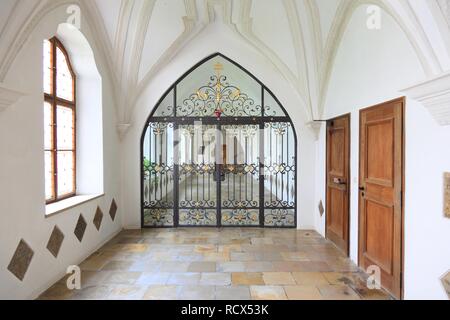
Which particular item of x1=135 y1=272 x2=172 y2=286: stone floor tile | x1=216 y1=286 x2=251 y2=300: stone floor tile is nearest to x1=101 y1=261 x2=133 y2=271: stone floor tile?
x1=135 y1=272 x2=172 y2=286: stone floor tile

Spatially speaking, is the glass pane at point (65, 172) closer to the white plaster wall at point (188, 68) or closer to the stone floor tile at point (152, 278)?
the white plaster wall at point (188, 68)

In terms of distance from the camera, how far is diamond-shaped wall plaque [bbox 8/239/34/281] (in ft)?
8.59

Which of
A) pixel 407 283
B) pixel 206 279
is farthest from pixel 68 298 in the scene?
pixel 407 283

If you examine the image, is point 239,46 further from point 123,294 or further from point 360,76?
point 123,294

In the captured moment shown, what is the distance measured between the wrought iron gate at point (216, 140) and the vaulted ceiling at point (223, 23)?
1.75ft

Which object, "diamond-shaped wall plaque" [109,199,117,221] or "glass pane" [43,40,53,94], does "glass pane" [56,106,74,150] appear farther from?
"diamond-shaped wall plaque" [109,199,117,221]

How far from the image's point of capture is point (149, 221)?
5.61 meters

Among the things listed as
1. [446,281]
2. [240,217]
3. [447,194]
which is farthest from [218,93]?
[446,281]

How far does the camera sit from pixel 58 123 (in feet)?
12.9

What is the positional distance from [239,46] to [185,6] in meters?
1.22

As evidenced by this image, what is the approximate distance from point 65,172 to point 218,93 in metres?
2.81

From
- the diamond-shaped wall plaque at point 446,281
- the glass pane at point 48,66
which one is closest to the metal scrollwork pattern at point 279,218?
the diamond-shaped wall plaque at point 446,281

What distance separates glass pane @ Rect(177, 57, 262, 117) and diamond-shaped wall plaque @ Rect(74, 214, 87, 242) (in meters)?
2.47

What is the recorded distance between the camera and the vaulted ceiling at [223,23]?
13.9ft
